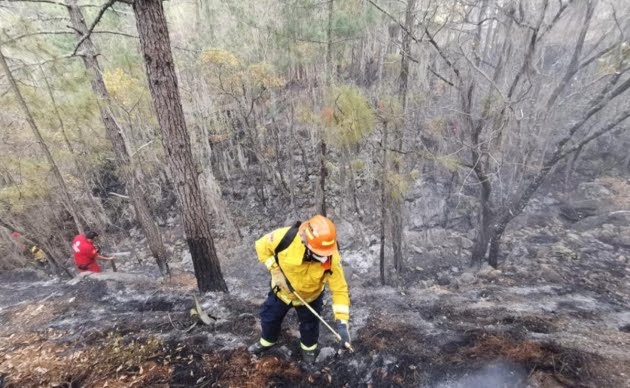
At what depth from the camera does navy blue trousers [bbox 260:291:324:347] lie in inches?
140

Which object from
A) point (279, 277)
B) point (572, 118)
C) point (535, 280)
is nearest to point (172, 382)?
point (279, 277)

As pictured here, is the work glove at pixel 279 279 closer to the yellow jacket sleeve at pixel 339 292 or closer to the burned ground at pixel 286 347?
the yellow jacket sleeve at pixel 339 292

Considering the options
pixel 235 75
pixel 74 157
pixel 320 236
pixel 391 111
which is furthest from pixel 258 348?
pixel 74 157

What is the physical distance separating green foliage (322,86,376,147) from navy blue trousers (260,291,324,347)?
5.60 metres

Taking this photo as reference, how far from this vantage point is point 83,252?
7.10 meters

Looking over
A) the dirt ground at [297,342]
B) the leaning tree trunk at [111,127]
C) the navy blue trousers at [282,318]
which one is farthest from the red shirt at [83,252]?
the navy blue trousers at [282,318]

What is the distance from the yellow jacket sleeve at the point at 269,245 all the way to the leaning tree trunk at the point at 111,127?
5.06 m

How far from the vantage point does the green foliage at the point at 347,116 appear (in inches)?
320

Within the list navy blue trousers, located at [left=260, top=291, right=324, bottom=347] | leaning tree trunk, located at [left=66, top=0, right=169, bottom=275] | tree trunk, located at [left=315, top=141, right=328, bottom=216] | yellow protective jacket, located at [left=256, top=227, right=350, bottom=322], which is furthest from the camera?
tree trunk, located at [left=315, top=141, right=328, bottom=216]

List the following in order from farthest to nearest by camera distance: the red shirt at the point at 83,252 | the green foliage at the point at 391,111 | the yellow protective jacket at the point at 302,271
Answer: the green foliage at the point at 391,111 < the red shirt at the point at 83,252 < the yellow protective jacket at the point at 302,271

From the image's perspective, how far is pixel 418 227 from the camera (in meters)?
11.8

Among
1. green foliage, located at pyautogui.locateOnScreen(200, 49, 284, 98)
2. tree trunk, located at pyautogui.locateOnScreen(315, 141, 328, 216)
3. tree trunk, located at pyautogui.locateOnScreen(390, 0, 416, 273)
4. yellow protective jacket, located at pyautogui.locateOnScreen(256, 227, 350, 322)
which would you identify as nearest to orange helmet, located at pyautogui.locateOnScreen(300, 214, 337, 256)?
yellow protective jacket, located at pyautogui.locateOnScreen(256, 227, 350, 322)

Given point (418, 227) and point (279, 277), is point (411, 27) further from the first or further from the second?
point (418, 227)

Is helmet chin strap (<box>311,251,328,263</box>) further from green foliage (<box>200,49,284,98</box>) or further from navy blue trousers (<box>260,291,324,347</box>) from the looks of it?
green foliage (<box>200,49,284,98</box>)
